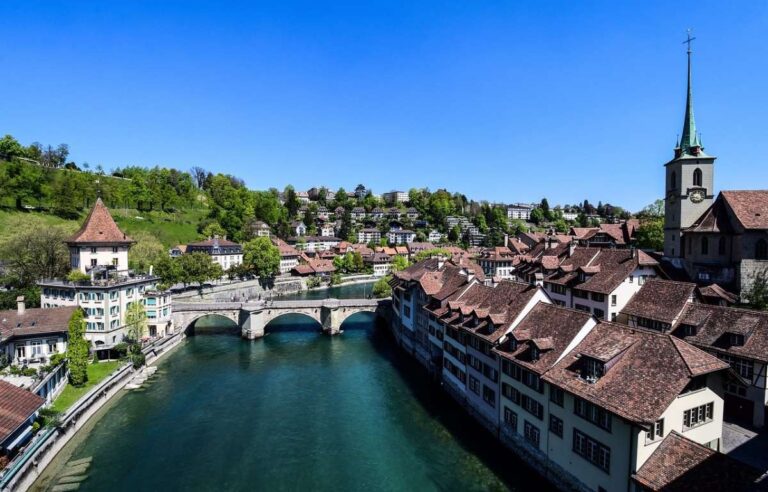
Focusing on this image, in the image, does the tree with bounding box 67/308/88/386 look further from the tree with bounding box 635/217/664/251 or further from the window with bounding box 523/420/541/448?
the tree with bounding box 635/217/664/251

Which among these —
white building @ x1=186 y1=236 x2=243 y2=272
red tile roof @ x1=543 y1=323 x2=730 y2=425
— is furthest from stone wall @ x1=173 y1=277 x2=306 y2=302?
red tile roof @ x1=543 y1=323 x2=730 y2=425

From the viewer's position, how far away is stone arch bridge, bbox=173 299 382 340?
6669 cm

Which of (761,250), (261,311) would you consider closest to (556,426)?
(761,250)

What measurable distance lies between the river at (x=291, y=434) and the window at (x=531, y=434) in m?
2.08

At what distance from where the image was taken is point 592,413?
937 inches

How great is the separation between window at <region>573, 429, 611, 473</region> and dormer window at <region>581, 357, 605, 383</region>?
3087 mm

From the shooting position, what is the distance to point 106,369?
4750 centimetres

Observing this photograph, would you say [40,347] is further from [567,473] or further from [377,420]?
[567,473]

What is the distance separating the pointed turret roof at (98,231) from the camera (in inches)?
2285

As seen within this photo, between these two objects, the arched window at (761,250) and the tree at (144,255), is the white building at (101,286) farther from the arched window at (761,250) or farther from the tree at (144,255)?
the arched window at (761,250)

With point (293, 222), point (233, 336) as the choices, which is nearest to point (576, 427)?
point (233, 336)

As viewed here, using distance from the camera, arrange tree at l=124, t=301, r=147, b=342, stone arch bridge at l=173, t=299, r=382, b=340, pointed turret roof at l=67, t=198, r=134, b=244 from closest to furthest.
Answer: tree at l=124, t=301, r=147, b=342 < pointed turret roof at l=67, t=198, r=134, b=244 < stone arch bridge at l=173, t=299, r=382, b=340

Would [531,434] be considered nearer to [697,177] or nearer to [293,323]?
[697,177]

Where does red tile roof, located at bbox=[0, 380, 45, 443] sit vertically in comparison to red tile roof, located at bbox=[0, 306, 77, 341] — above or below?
below
